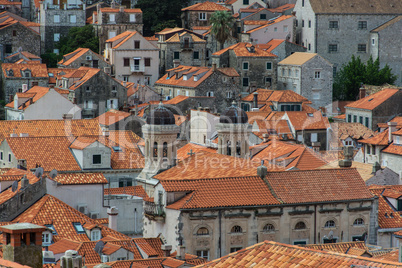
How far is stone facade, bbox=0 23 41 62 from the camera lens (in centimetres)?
11850

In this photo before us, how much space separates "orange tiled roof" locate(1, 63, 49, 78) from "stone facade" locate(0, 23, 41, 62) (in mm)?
6728

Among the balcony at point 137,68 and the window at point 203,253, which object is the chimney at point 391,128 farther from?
the window at point 203,253

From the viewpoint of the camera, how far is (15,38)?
119 metres

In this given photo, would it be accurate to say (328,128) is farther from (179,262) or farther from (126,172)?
(179,262)

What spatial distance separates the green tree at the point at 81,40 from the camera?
122m

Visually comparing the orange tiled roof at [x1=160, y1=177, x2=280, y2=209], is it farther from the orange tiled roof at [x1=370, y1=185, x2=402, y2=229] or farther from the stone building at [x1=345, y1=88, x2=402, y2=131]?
the stone building at [x1=345, y1=88, x2=402, y2=131]

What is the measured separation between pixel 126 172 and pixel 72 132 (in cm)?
1283

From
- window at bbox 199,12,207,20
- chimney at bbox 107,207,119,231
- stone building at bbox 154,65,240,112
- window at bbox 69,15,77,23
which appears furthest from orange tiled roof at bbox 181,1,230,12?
chimney at bbox 107,207,119,231

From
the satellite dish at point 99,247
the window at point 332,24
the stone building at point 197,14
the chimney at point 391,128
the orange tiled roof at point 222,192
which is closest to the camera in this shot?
the satellite dish at point 99,247

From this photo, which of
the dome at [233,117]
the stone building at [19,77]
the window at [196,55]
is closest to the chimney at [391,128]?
the dome at [233,117]

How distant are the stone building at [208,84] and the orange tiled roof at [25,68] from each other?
12475mm

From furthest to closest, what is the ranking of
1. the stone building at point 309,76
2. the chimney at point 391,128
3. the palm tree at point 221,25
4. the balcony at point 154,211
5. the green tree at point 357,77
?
the palm tree at point 221,25 → the green tree at point 357,77 → the stone building at point 309,76 → the chimney at point 391,128 → the balcony at point 154,211

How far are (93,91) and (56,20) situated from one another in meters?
20.8

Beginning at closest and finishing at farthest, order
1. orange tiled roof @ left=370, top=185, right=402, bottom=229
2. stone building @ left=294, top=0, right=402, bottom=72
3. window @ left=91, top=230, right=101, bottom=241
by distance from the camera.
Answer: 1. window @ left=91, top=230, right=101, bottom=241
2. orange tiled roof @ left=370, top=185, right=402, bottom=229
3. stone building @ left=294, top=0, right=402, bottom=72
